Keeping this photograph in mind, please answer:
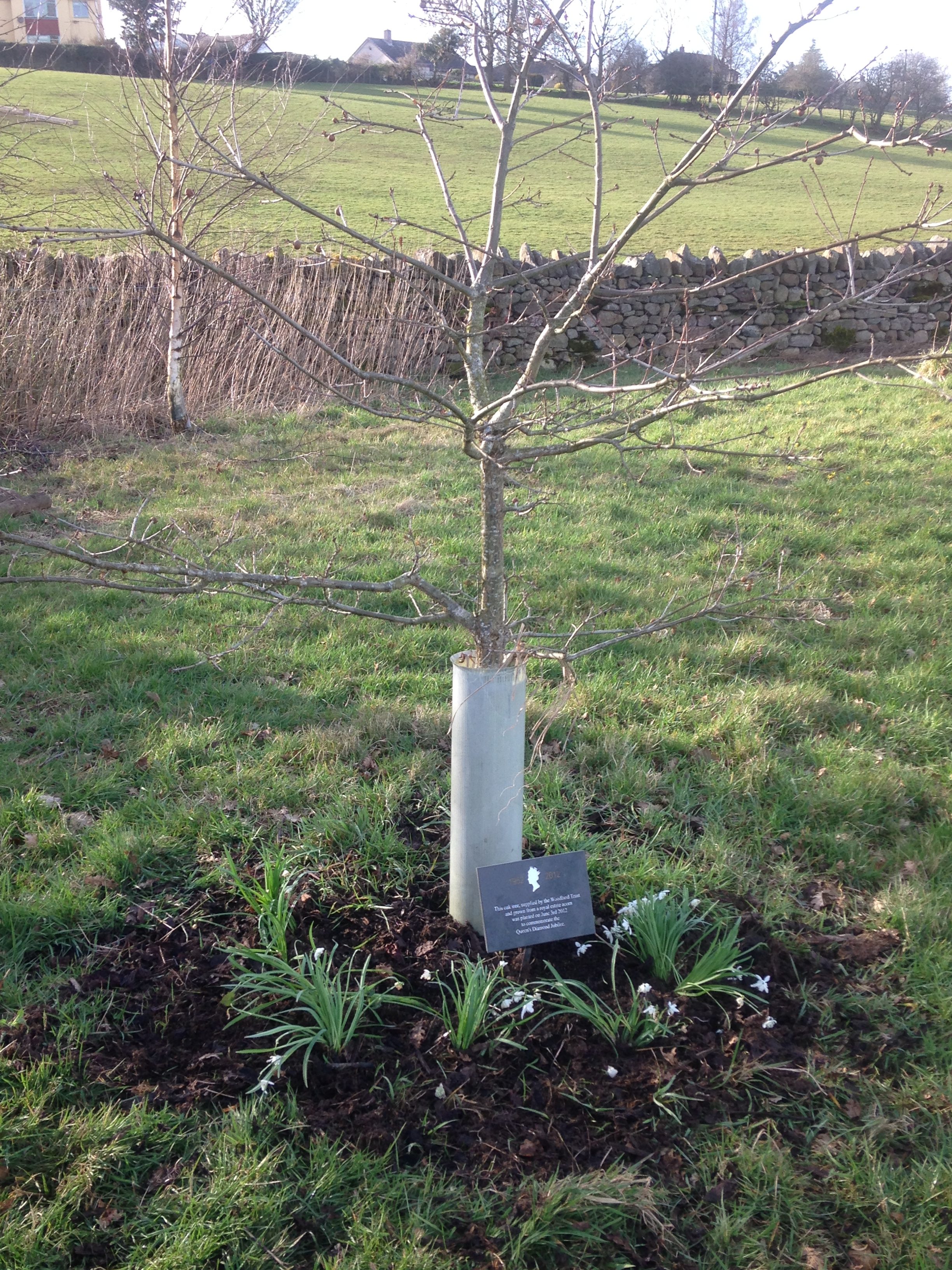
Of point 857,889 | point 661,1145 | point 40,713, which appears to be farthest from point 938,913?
point 40,713

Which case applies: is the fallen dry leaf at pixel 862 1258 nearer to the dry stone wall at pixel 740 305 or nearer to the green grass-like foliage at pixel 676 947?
the green grass-like foliage at pixel 676 947

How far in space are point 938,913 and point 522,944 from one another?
1.31m

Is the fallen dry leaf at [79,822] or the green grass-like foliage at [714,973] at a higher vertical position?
the green grass-like foliage at [714,973]

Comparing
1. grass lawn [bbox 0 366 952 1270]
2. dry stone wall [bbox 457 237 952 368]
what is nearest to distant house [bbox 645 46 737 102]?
grass lawn [bbox 0 366 952 1270]

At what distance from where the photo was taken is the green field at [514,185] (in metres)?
16.0

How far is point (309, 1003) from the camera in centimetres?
216

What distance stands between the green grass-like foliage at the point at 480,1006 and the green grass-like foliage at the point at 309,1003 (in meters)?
0.14

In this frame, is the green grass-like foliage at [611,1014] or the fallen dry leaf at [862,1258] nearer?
the fallen dry leaf at [862,1258]

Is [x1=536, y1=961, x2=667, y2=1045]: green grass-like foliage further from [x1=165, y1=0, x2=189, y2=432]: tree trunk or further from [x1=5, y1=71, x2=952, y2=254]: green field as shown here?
[x1=5, y1=71, x2=952, y2=254]: green field

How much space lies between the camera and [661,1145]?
1.94 meters

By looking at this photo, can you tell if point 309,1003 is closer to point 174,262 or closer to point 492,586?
point 492,586

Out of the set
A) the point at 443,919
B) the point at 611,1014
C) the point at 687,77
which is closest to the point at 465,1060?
the point at 611,1014

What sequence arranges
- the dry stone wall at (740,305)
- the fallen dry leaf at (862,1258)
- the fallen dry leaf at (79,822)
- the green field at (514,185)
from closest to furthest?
the fallen dry leaf at (862,1258)
the fallen dry leaf at (79,822)
the dry stone wall at (740,305)
the green field at (514,185)

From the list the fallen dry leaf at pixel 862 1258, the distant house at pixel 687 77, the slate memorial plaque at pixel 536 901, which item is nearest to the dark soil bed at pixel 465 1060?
the slate memorial plaque at pixel 536 901
